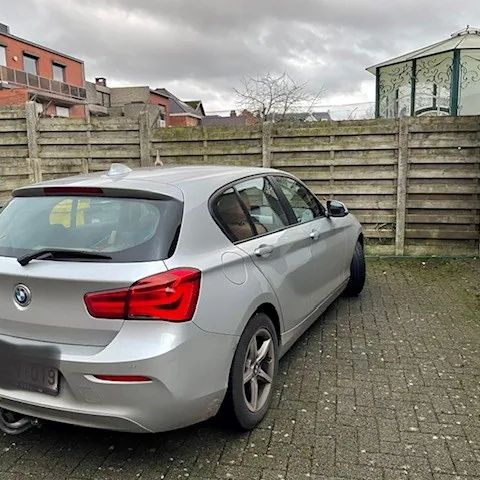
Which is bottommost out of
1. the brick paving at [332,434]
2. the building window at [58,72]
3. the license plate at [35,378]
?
the brick paving at [332,434]

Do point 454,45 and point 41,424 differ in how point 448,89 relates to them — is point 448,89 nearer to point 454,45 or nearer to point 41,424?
point 454,45

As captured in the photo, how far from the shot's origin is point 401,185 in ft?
23.5

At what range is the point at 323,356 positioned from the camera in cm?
395

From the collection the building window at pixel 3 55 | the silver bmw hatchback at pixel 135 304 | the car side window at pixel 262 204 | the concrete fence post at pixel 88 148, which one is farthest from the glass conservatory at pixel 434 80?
the building window at pixel 3 55

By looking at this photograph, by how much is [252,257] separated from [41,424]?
1643mm

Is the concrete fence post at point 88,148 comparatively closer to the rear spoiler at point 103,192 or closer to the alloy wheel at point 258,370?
the rear spoiler at point 103,192

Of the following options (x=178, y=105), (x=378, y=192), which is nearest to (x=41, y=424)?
(x=378, y=192)

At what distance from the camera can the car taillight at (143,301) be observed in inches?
88.4

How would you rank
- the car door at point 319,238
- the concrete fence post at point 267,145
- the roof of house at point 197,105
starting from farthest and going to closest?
1. the roof of house at point 197,105
2. the concrete fence post at point 267,145
3. the car door at point 319,238

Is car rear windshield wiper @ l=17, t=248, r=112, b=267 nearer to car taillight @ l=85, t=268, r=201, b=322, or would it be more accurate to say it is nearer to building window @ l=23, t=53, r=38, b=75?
car taillight @ l=85, t=268, r=201, b=322

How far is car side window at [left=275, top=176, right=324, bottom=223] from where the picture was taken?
13.3 ft

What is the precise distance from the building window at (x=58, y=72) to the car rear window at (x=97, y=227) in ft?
136

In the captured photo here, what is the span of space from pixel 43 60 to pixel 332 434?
41.6 m

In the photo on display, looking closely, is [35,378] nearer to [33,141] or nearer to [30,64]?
[33,141]
